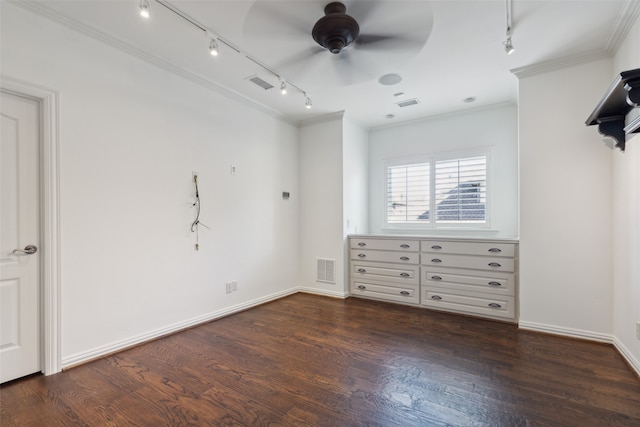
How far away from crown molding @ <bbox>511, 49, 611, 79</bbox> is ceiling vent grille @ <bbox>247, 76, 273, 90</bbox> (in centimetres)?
279

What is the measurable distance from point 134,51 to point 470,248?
14.1 feet

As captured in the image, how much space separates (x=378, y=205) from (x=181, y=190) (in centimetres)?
328

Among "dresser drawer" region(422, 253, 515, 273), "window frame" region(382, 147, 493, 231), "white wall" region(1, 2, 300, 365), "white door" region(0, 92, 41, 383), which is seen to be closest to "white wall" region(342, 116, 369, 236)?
"window frame" region(382, 147, 493, 231)

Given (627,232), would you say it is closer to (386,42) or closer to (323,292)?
(386,42)

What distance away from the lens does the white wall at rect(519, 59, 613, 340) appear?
2.84 meters

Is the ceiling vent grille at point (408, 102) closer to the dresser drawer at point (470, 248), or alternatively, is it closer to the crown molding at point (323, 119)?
the crown molding at point (323, 119)

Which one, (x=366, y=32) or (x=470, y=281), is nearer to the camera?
(x=366, y=32)

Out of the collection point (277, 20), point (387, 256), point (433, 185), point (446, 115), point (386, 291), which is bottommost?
point (386, 291)

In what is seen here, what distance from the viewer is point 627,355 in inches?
96.3

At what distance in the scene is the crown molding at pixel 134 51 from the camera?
2.22 m

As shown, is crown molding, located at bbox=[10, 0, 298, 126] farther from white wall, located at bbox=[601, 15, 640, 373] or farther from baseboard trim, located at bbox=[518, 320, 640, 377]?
baseboard trim, located at bbox=[518, 320, 640, 377]

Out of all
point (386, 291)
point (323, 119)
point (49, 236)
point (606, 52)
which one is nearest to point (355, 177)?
point (323, 119)

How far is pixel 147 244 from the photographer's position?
2.90 m

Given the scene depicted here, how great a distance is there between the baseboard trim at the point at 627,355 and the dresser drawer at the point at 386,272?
1948 mm
